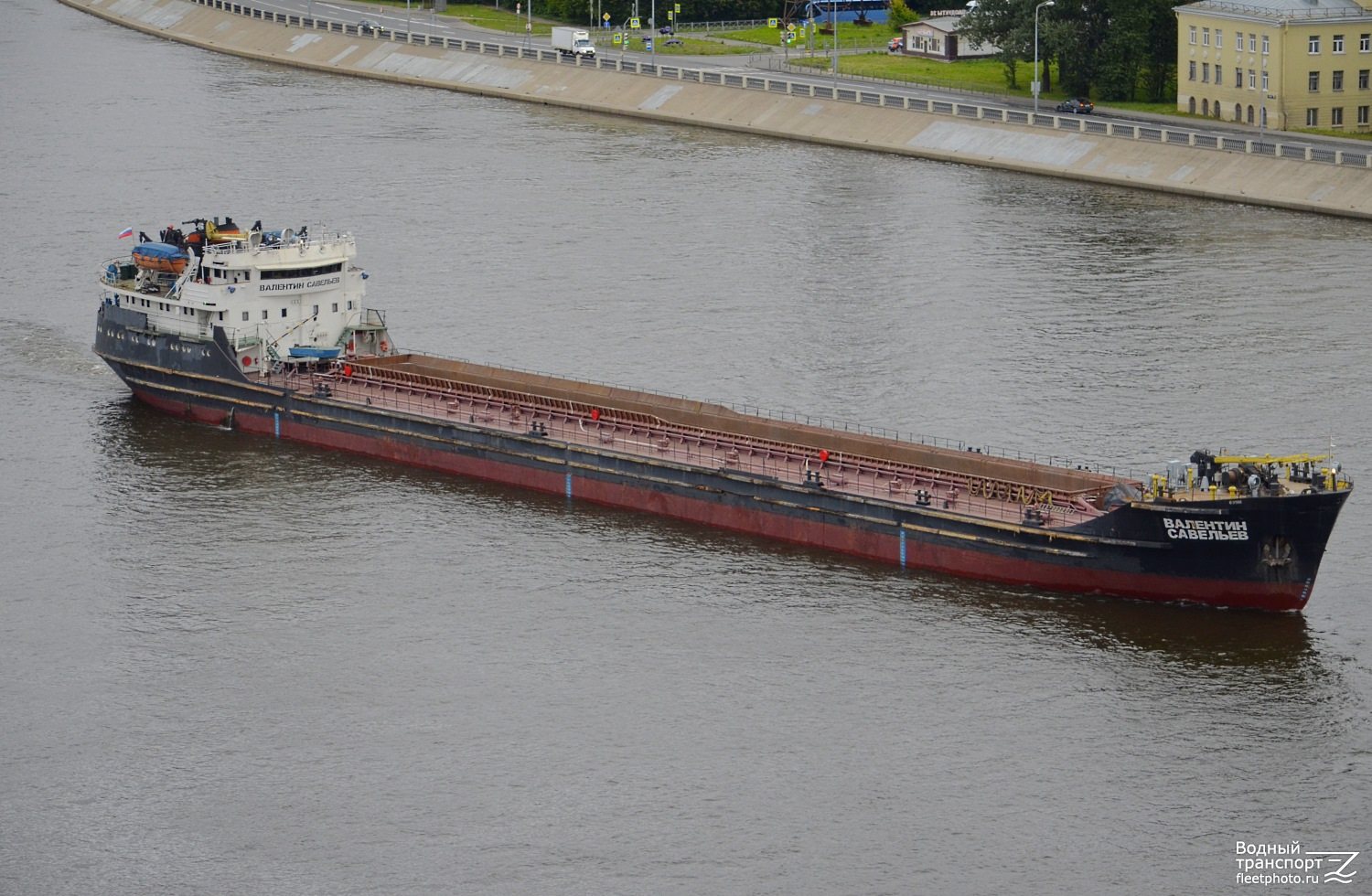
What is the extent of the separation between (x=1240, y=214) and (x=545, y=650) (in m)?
58.0

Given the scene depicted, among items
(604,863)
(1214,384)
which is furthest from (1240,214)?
(604,863)

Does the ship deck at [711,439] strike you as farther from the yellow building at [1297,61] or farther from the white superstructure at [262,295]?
the yellow building at [1297,61]

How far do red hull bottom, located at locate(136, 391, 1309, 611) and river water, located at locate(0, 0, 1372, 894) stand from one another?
67cm

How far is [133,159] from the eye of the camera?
116250mm

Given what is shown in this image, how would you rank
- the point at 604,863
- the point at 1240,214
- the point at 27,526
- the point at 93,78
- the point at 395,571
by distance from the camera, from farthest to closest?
1. the point at 93,78
2. the point at 1240,214
3. the point at 27,526
4. the point at 395,571
5. the point at 604,863

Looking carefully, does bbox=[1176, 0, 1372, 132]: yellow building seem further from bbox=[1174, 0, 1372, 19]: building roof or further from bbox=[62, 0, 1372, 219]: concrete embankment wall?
bbox=[62, 0, 1372, 219]: concrete embankment wall

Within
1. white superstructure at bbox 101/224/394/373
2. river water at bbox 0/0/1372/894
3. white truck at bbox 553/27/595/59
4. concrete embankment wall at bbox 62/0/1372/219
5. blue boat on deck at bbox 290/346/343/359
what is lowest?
river water at bbox 0/0/1372/894

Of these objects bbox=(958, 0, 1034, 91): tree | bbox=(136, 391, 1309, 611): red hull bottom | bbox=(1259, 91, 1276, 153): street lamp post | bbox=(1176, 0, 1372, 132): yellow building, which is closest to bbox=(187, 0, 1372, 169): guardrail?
bbox=(1259, 91, 1276, 153): street lamp post

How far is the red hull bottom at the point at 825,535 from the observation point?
5238 centimetres

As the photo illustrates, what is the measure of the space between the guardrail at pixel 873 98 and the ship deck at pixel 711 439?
1888 inches

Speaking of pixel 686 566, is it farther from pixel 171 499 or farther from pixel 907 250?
pixel 907 250

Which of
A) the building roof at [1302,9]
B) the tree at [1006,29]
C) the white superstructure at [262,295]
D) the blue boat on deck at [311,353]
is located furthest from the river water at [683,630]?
the tree at [1006,29]

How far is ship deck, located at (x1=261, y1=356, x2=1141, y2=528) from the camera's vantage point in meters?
56.4

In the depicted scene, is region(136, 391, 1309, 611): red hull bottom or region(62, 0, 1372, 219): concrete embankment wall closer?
region(136, 391, 1309, 611): red hull bottom
